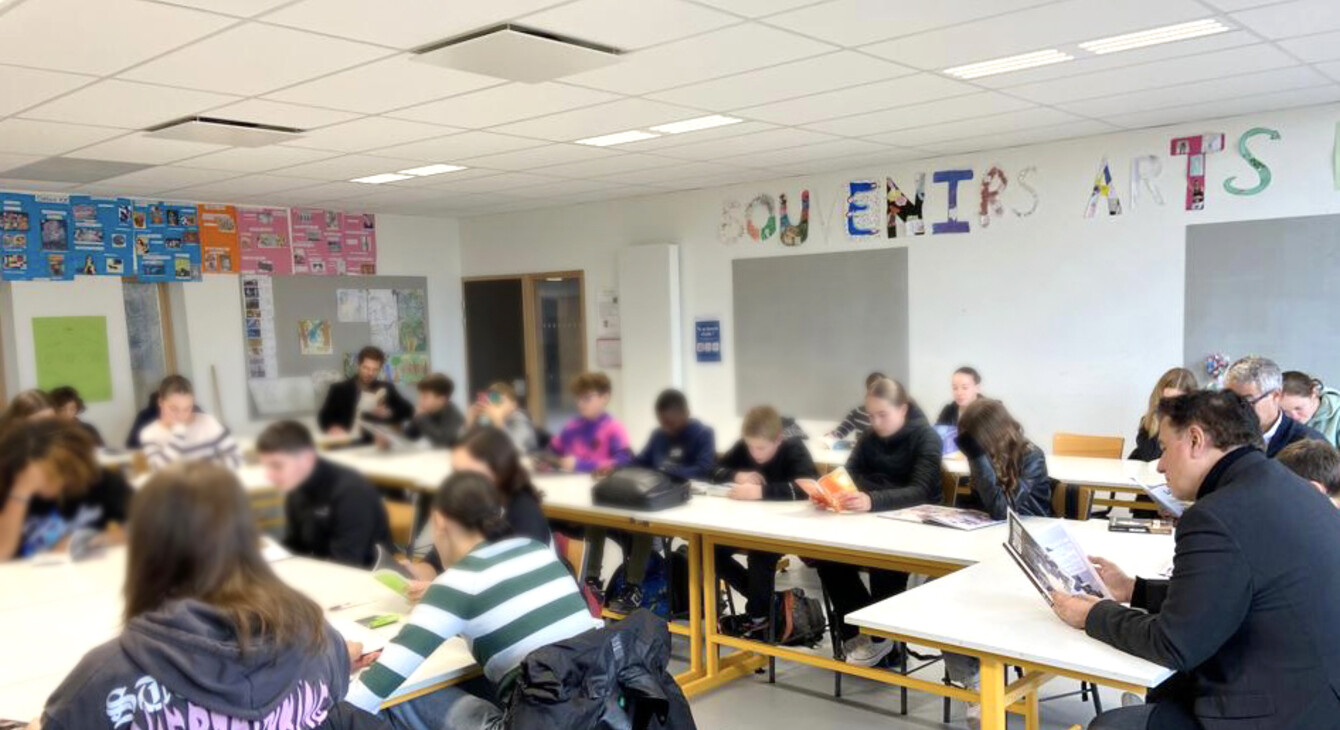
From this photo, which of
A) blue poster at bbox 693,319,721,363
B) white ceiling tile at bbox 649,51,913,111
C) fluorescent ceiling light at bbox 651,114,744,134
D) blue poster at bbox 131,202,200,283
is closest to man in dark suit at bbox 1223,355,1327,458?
white ceiling tile at bbox 649,51,913,111

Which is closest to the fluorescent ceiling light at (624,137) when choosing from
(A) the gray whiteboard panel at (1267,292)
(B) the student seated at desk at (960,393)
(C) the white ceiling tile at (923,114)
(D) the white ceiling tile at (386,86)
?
(C) the white ceiling tile at (923,114)

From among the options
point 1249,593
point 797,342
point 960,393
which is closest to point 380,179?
point 797,342

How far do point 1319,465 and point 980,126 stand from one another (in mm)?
3018

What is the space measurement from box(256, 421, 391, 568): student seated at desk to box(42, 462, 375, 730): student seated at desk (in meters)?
0.03

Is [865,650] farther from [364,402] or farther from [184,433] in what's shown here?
[184,433]

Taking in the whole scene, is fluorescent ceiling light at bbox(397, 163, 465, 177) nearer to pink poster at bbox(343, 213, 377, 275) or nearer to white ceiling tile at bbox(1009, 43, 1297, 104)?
pink poster at bbox(343, 213, 377, 275)

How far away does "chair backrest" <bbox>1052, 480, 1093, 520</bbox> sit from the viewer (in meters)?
4.68

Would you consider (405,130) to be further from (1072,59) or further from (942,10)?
(1072,59)

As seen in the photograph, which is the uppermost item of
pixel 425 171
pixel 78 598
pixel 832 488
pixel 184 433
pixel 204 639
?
pixel 425 171

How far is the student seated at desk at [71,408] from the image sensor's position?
1.89ft

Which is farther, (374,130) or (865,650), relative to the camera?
(374,130)

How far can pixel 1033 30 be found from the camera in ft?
12.3

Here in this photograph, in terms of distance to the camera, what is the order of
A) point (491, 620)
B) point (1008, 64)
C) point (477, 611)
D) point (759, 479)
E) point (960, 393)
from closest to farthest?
point (477, 611) < point (491, 620) < point (759, 479) < point (1008, 64) < point (960, 393)

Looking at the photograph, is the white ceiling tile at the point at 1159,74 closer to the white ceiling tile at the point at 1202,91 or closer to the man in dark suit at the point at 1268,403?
the white ceiling tile at the point at 1202,91
